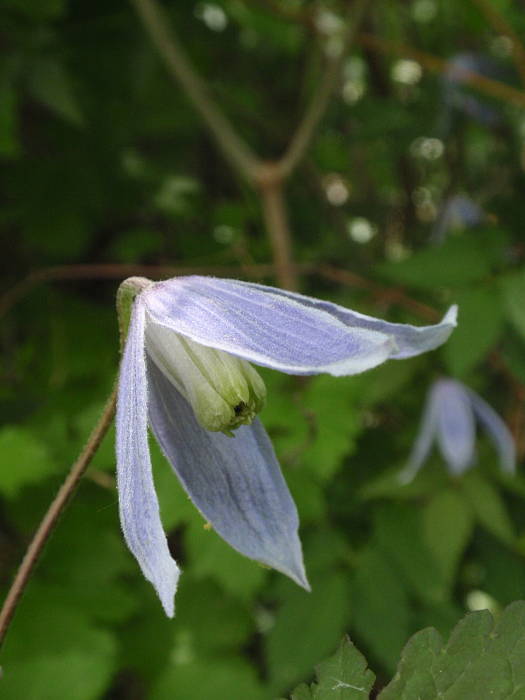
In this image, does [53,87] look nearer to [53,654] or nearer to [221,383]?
[53,654]

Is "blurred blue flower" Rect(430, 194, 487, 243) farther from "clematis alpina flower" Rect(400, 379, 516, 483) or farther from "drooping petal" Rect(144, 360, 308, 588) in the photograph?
"drooping petal" Rect(144, 360, 308, 588)

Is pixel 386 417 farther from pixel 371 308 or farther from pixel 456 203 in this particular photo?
pixel 456 203

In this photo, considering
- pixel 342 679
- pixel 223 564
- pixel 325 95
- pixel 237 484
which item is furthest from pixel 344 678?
pixel 325 95

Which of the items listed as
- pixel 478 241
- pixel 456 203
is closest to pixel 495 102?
pixel 456 203

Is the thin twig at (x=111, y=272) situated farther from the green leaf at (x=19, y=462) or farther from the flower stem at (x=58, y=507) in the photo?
the flower stem at (x=58, y=507)

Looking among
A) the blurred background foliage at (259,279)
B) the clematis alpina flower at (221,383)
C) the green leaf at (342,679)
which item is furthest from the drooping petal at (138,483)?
the blurred background foliage at (259,279)

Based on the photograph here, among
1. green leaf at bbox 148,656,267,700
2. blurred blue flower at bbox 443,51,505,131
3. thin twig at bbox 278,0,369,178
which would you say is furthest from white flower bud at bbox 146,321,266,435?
blurred blue flower at bbox 443,51,505,131
